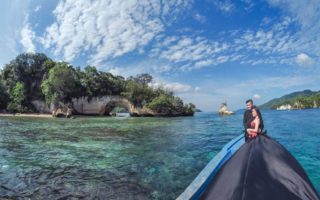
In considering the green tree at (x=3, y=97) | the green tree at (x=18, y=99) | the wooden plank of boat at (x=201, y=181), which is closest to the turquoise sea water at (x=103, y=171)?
the wooden plank of boat at (x=201, y=181)

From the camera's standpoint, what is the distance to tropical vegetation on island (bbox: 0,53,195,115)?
51.1 m

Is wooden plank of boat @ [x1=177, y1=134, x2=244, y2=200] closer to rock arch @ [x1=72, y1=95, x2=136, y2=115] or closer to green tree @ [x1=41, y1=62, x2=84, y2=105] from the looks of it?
green tree @ [x1=41, y1=62, x2=84, y2=105]

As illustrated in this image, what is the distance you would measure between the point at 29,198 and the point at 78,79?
51119 mm

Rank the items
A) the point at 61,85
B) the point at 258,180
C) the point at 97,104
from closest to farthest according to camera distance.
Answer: the point at 258,180 → the point at 61,85 → the point at 97,104

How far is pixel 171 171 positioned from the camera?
6949mm

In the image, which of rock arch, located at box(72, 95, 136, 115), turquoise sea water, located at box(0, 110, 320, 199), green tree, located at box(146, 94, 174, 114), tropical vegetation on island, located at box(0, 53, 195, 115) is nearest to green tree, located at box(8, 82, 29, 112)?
tropical vegetation on island, located at box(0, 53, 195, 115)

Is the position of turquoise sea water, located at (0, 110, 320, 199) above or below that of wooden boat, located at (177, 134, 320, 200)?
below

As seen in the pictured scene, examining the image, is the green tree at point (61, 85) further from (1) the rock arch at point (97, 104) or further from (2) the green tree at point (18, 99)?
(2) the green tree at point (18, 99)

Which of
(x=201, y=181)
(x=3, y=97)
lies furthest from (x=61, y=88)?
(x=201, y=181)

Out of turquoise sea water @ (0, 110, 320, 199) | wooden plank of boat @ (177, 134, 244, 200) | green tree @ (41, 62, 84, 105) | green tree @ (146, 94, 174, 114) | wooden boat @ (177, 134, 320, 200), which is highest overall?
green tree @ (41, 62, 84, 105)

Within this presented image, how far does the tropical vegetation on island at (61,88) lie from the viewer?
5112cm

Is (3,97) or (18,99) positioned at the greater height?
(3,97)

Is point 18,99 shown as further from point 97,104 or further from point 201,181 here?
point 201,181

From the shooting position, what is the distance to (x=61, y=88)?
48.7 meters
